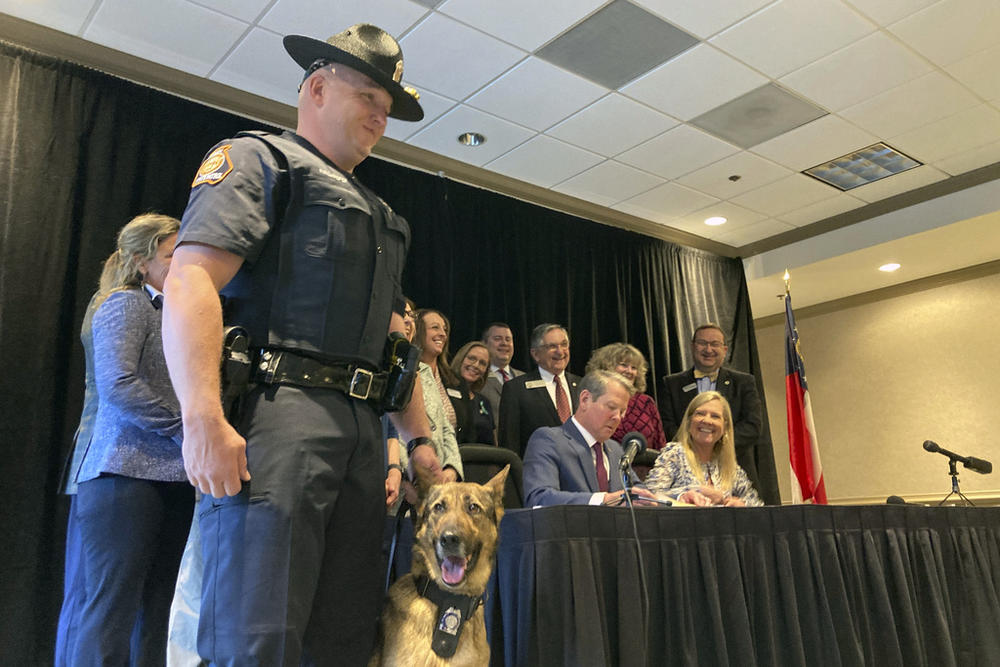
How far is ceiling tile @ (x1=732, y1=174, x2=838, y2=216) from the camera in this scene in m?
5.66

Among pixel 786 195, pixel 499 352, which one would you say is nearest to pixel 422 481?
pixel 499 352

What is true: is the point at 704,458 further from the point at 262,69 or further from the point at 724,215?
the point at 724,215

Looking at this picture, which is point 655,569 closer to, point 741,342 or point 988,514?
point 988,514

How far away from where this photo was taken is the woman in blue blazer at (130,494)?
1.72 m

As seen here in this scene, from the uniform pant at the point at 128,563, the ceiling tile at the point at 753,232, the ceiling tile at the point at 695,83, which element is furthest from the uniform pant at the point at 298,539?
the ceiling tile at the point at 753,232

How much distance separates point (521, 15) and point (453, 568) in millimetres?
2902

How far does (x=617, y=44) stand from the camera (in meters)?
3.89

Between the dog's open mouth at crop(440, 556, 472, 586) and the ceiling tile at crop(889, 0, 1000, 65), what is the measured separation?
12.1ft

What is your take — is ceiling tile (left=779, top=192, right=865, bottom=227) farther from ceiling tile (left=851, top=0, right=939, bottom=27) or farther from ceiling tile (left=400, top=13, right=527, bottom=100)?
ceiling tile (left=400, top=13, right=527, bottom=100)

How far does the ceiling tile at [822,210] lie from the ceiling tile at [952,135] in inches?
28.5

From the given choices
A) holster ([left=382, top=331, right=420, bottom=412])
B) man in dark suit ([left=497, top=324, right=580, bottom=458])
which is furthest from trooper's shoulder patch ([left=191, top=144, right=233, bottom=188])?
man in dark suit ([left=497, top=324, right=580, bottom=458])

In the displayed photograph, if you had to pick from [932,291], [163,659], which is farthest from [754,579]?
[932,291]

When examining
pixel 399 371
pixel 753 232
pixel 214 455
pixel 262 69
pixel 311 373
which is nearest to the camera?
pixel 214 455

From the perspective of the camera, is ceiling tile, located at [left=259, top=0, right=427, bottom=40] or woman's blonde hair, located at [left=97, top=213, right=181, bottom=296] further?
ceiling tile, located at [left=259, top=0, right=427, bottom=40]
